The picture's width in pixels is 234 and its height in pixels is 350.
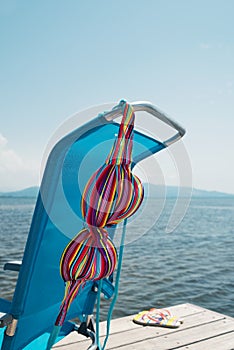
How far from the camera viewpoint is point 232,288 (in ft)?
16.7

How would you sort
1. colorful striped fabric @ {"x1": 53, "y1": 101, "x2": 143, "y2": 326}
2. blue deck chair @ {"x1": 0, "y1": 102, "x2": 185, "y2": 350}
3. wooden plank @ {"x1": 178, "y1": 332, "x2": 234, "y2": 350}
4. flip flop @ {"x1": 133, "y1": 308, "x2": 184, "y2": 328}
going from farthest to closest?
flip flop @ {"x1": 133, "y1": 308, "x2": 184, "y2": 328}
wooden plank @ {"x1": 178, "y1": 332, "x2": 234, "y2": 350}
blue deck chair @ {"x1": 0, "y1": 102, "x2": 185, "y2": 350}
colorful striped fabric @ {"x1": 53, "y1": 101, "x2": 143, "y2": 326}

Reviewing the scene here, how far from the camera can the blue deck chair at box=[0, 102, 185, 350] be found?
915mm

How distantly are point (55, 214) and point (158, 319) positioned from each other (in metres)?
1.49

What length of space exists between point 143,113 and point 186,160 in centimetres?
14

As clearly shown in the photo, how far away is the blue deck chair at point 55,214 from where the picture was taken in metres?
0.92

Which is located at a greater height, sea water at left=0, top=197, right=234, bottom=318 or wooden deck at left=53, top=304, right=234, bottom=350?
sea water at left=0, top=197, right=234, bottom=318

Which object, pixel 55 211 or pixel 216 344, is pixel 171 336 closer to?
pixel 216 344

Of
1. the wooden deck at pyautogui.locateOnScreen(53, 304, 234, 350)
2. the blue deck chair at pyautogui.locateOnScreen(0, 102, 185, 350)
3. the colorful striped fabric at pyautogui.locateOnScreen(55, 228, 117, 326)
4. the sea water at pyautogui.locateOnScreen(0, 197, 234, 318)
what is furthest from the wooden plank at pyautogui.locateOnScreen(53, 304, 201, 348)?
the colorful striped fabric at pyautogui.locateOnScreen(55, 228, 117, 326)

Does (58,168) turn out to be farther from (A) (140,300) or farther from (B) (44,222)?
(A) (140,300)

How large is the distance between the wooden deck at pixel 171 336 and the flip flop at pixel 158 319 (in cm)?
3

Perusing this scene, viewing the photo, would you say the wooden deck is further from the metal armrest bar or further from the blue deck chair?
the metal armrest bar

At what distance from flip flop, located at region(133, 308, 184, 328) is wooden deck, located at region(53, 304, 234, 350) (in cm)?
3

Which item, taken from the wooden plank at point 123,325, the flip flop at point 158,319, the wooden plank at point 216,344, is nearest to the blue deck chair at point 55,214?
the wooden plank at point 123,325

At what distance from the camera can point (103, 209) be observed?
2.66 ft
